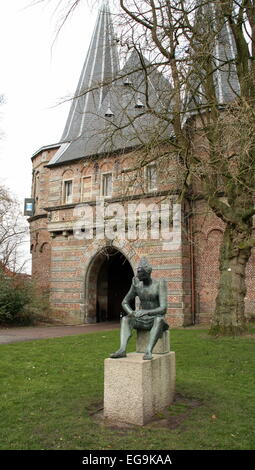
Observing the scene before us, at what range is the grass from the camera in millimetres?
4620

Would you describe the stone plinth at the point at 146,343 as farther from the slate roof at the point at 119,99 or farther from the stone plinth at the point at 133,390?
the slate roof at the point at 119,99

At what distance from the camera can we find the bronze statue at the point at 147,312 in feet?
18.8

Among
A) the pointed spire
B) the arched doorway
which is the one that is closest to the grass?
the arched doorway

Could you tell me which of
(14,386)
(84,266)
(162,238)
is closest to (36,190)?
(84,266)

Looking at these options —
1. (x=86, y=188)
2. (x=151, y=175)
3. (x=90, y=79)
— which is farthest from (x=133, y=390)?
(x=90, y=79)

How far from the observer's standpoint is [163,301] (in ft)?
19.8

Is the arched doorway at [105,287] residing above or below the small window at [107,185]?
below

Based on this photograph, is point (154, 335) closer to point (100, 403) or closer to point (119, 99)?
point (100, 403)

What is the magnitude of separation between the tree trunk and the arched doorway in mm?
6511

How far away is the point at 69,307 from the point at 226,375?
13582mm

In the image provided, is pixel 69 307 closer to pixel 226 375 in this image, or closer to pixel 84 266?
pixel 84 266

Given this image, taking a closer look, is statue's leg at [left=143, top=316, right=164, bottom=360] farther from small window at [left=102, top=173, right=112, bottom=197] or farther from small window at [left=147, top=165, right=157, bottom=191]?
small window at [left=102, top=173, right=112, bottom=197]

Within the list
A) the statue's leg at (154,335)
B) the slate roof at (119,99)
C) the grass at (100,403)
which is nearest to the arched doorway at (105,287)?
the slate roof at (119,99)

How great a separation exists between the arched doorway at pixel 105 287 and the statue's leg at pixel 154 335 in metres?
12.2
